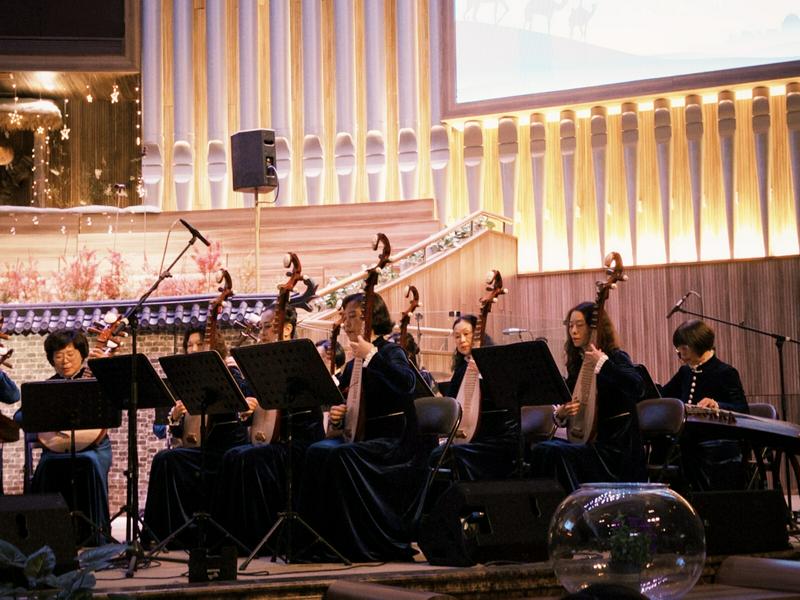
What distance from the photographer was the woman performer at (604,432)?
5730mm

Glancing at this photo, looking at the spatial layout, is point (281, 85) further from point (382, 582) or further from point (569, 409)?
point (382, 582)

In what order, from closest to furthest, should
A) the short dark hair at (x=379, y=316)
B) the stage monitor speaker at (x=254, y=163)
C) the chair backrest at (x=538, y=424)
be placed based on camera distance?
the short dark hair at (x=379, y=316)
the chair backrest at (x=538, y=424)
the stage monitor speaker at (x=254, y=163)

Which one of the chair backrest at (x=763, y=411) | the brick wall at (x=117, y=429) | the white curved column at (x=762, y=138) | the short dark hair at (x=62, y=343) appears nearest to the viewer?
the short dark hair at (x=62, y=343)

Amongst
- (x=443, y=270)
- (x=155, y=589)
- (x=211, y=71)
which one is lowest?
(x=155, y=589)

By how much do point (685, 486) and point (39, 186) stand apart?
13237mm

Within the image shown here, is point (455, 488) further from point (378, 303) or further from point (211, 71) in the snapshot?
point (211, 71)

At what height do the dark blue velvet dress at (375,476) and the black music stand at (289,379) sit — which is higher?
the black music stand at (289,379)

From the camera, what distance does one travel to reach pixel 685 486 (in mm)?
6082

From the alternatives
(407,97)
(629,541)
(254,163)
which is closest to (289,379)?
(629,541)

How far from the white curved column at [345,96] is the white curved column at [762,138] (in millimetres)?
5088

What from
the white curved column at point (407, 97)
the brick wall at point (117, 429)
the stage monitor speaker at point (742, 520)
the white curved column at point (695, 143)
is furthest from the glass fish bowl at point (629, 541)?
the white curved column at point (407, 97)

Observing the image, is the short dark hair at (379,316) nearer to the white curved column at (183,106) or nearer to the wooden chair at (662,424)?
the wooden chair at (662,424)

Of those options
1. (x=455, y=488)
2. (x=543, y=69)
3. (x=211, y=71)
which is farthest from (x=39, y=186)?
(x=455, y=488)

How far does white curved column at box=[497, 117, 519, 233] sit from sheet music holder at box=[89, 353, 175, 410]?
9217mm
